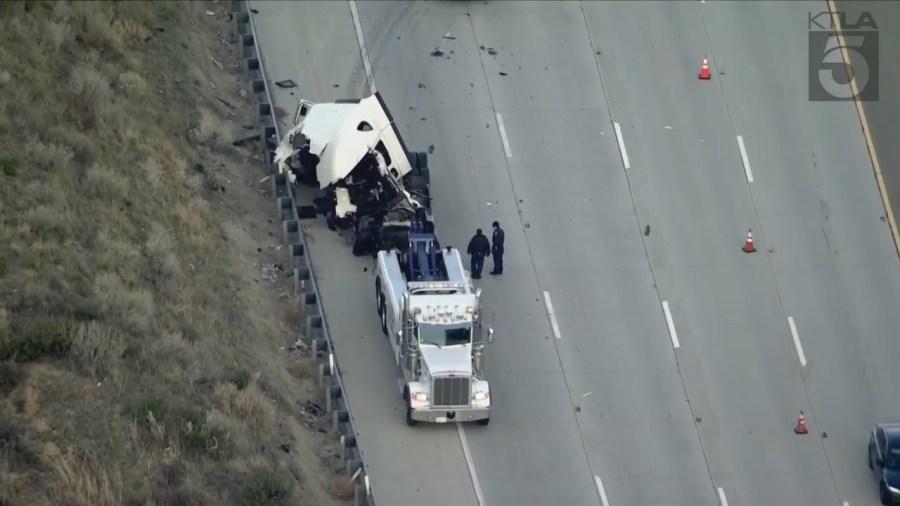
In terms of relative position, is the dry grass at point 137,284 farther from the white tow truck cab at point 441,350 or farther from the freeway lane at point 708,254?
the freeway lane at point 708,254

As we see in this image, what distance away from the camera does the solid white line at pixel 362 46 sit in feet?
163

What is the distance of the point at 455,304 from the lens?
3953 centimetres

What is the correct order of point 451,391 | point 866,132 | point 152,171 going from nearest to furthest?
point 451,391 → point 152,171 → point 866,132

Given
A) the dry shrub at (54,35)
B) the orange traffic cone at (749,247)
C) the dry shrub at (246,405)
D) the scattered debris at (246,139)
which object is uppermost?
the dry shrub at (54,35)

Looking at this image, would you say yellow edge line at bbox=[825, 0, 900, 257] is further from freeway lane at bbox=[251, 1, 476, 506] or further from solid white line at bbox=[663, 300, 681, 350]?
freeway lane at bbox=[251, 1, 476, 506]

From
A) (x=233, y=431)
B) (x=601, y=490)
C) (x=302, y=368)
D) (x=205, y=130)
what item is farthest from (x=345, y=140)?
(x=601, y=490)

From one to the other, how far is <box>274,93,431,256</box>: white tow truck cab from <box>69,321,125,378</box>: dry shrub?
8.16 meters

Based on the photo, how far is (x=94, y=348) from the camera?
119 feet

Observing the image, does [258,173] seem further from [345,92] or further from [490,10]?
[490,10]

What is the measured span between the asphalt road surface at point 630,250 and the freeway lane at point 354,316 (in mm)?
50

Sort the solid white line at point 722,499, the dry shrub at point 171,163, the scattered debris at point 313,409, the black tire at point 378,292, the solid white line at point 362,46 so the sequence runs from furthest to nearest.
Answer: the solid white line at point 362,46 < the dry shrub at point 171,163 < the black tire at point 378,292 < the scattered debris at point 313,409 < the solid white line at point 722,499

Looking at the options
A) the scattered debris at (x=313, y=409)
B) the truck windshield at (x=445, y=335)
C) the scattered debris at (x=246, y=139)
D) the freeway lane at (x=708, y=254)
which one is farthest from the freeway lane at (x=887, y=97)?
the scattered debris at (x=313, y=409)

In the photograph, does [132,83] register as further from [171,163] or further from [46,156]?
[46,156]

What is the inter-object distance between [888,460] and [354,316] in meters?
10.7
